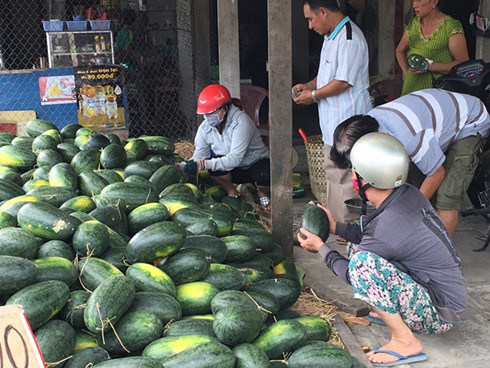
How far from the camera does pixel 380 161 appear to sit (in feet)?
10.5

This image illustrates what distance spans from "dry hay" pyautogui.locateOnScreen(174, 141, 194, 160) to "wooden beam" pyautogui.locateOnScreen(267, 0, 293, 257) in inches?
148

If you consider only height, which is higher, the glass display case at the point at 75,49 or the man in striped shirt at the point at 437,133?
the glass display case at the point at 75,49

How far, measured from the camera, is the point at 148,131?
10.8m

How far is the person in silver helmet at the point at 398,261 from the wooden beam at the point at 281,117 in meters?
1.07

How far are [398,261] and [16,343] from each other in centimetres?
209

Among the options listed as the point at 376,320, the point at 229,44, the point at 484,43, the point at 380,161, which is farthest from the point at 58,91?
the point at 380,161

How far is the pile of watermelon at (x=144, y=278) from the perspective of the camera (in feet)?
9.26

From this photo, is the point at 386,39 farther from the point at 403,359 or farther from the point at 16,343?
the point at 16,343

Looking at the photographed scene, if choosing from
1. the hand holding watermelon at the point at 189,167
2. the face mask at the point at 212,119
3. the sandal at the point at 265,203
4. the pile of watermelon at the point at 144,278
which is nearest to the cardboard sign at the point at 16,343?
the pile of watermelon at the point at 144,278

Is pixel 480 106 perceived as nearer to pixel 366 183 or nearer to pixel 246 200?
pixel 366 183

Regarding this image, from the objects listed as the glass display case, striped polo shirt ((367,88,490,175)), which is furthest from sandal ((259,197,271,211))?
the glass display case

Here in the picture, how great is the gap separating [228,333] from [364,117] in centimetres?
170

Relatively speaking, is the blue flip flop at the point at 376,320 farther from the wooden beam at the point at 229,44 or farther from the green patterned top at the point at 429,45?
the wooden beam at the point at 229,44

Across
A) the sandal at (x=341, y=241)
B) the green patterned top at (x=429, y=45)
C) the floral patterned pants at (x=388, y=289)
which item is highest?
the green patterned top at (x=429, y=45)
